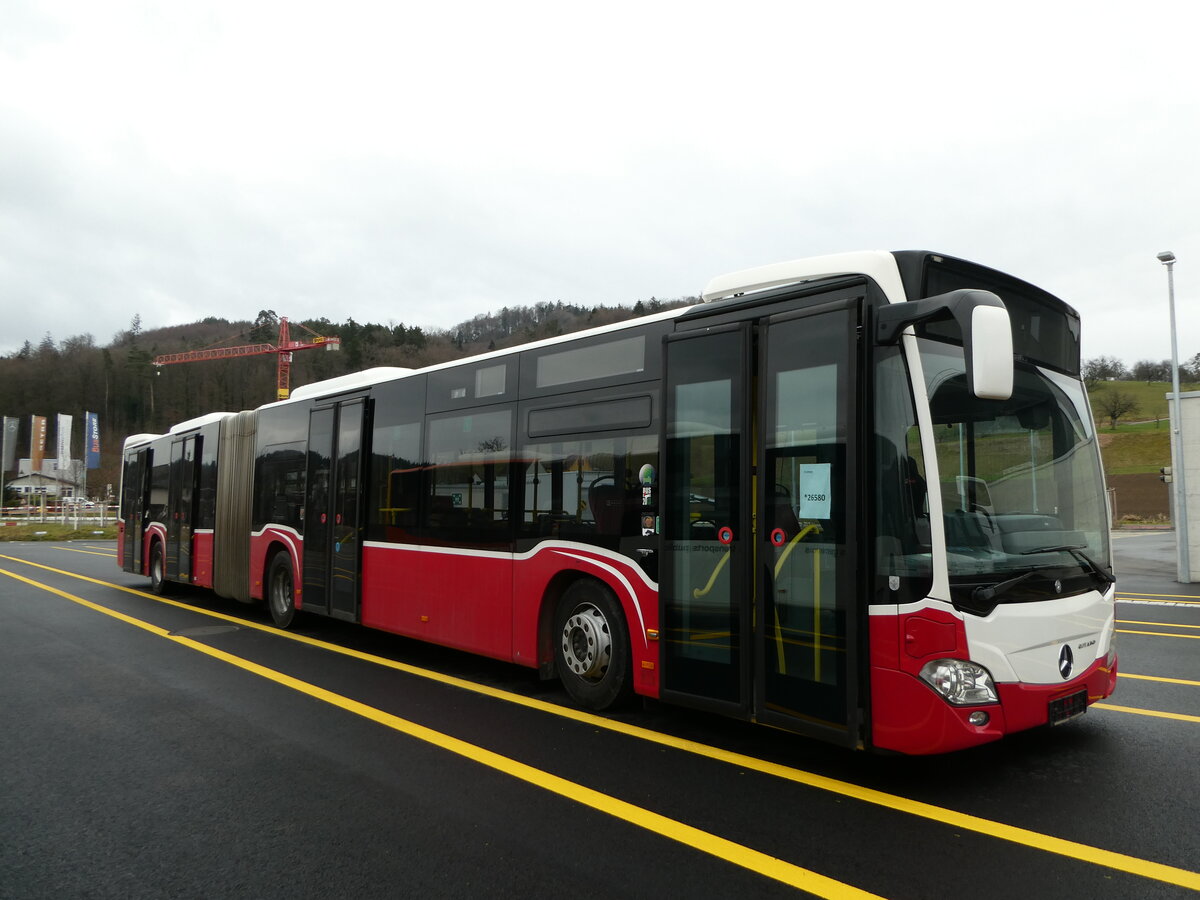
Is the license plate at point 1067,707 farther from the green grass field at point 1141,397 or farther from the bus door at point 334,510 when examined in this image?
the green grass field at point 1141,397

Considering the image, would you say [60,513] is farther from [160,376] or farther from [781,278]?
[781,278]

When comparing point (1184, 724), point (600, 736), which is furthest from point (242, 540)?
point (1184, 724)

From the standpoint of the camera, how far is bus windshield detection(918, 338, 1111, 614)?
4188mm

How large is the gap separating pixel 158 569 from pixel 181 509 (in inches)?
74.7

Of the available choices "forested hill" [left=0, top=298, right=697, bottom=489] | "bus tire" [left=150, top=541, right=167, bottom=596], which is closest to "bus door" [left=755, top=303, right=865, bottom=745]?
"bus tire" [left=150, top=541, right=167, bottom=596]

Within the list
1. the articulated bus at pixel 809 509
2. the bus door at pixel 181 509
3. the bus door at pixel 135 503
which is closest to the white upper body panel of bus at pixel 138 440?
the bus door at pixel 135 503

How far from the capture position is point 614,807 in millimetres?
4152

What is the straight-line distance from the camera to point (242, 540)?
11.8 m

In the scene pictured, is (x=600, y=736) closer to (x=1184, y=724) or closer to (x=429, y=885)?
(x=429, y=885)

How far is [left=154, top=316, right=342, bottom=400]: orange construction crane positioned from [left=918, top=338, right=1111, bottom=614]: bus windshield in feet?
296

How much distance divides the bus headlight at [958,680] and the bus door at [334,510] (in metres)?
6.59

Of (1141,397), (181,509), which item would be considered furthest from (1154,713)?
(1141,397)

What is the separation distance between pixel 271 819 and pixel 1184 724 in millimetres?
5994

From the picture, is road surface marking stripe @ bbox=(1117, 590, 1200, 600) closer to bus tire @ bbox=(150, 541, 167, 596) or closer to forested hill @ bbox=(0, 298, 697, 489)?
bus tire @ bbox=(150, 541, 167, 596)
